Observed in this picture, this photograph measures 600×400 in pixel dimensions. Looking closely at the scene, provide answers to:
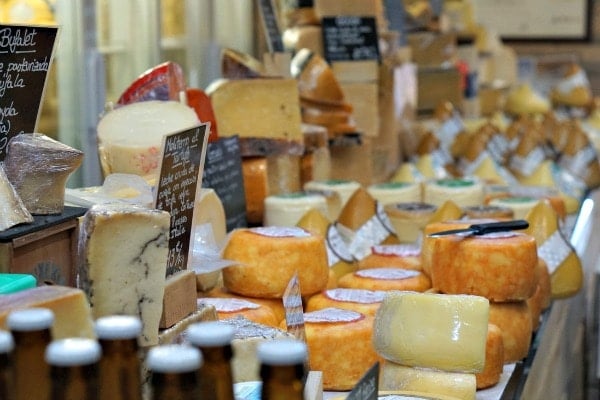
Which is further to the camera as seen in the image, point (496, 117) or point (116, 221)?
point (496, 117)

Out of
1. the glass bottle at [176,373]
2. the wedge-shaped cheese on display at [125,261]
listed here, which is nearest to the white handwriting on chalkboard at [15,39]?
the wedge-shaped cheese on display at [125,261]

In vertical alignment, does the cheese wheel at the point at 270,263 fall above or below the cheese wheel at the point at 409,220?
above

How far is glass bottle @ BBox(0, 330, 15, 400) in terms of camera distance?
838mm

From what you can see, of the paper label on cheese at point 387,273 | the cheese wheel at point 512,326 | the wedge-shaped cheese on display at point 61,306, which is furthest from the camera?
the paper label on cheese at point 387,273

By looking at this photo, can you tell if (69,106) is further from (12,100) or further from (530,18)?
(530,18)

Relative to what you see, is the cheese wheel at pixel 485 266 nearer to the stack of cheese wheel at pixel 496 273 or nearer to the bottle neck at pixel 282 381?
the stack of cheese wheel at pixel 496 273

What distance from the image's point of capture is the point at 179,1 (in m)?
3.77

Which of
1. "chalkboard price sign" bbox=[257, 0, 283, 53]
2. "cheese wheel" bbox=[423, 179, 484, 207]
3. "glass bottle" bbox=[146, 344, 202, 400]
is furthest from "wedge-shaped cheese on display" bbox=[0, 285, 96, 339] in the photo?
"chalkboard price sign" bbox=[257, 0, 283, 53]

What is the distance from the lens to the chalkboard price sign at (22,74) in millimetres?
1521

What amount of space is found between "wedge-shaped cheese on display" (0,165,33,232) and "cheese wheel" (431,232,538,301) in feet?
3.09

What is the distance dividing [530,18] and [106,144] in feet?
22.0

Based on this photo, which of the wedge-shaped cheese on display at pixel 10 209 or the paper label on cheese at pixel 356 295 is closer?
the wedge-shaped cheese on display at pixel 10 209

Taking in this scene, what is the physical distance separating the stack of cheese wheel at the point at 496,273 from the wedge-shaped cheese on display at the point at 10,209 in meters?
0.94

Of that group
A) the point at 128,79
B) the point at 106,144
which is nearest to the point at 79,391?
the point at 106,144
